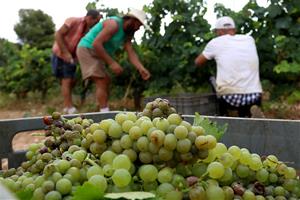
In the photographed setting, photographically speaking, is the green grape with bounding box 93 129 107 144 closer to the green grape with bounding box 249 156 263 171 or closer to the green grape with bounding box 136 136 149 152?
the green grape with bounding box 136 136 149 152

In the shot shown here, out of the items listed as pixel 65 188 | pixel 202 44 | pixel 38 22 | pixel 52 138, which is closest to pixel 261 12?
pixel 202 44

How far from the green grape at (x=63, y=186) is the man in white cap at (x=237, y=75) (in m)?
3.18

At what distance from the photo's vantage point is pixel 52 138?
46.3 inches

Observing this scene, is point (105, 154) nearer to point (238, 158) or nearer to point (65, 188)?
point (65, 188)

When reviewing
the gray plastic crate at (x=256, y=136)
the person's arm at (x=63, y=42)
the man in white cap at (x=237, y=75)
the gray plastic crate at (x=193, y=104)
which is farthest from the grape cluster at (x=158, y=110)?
the person's arm at (x=63, y=42)

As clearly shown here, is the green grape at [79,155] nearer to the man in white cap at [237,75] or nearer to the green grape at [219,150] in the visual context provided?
the green grape at [219,150]

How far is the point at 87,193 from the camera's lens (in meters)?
0.79

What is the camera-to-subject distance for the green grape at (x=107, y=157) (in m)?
0.89

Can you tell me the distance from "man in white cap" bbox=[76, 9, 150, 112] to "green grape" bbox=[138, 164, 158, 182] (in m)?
3.30

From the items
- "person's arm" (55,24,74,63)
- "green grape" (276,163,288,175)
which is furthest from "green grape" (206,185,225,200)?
"person's arm" (55,24,74,63)

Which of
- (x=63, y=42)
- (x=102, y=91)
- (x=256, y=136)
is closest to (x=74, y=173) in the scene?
(x=256, y=136)

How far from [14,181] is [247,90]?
323 centimetres

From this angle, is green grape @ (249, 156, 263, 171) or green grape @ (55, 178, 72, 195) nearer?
green grape @ (55, 178, 72, 195)

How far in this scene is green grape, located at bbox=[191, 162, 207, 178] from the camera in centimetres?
88
